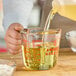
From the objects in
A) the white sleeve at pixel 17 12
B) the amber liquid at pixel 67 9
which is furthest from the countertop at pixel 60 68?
the white sleeve at pixel 17 12

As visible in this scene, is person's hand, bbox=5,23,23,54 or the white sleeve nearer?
person's hand, bbox=5,23,23,54

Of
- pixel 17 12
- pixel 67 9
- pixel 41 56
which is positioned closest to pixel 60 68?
pixel 41 56

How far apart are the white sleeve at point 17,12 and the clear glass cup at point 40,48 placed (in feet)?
1.82

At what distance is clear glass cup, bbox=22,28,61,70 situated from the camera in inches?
33.5

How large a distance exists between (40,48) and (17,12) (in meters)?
0.62

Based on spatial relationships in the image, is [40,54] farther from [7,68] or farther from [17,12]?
[17,12]

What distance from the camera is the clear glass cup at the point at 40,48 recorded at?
85 cm

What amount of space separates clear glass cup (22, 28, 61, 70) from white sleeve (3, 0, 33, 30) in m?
0.56

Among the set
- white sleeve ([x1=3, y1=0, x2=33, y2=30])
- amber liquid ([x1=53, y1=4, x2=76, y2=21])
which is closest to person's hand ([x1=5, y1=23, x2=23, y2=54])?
amber liquid ([x1=53, y1=4, x2=76, y2=21])

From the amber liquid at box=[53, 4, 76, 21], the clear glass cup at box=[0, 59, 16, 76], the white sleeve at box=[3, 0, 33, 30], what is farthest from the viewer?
the white sleeve at box=[3, 0, 33, 30]

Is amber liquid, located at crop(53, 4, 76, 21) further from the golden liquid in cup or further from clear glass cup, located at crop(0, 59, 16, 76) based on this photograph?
clear glass cup, located at crop(0, 59, 16, 76)

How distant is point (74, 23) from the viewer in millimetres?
1453

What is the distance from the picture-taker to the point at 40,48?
2.78 ft

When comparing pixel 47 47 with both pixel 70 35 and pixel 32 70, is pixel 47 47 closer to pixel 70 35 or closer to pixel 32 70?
pixel 32 70
